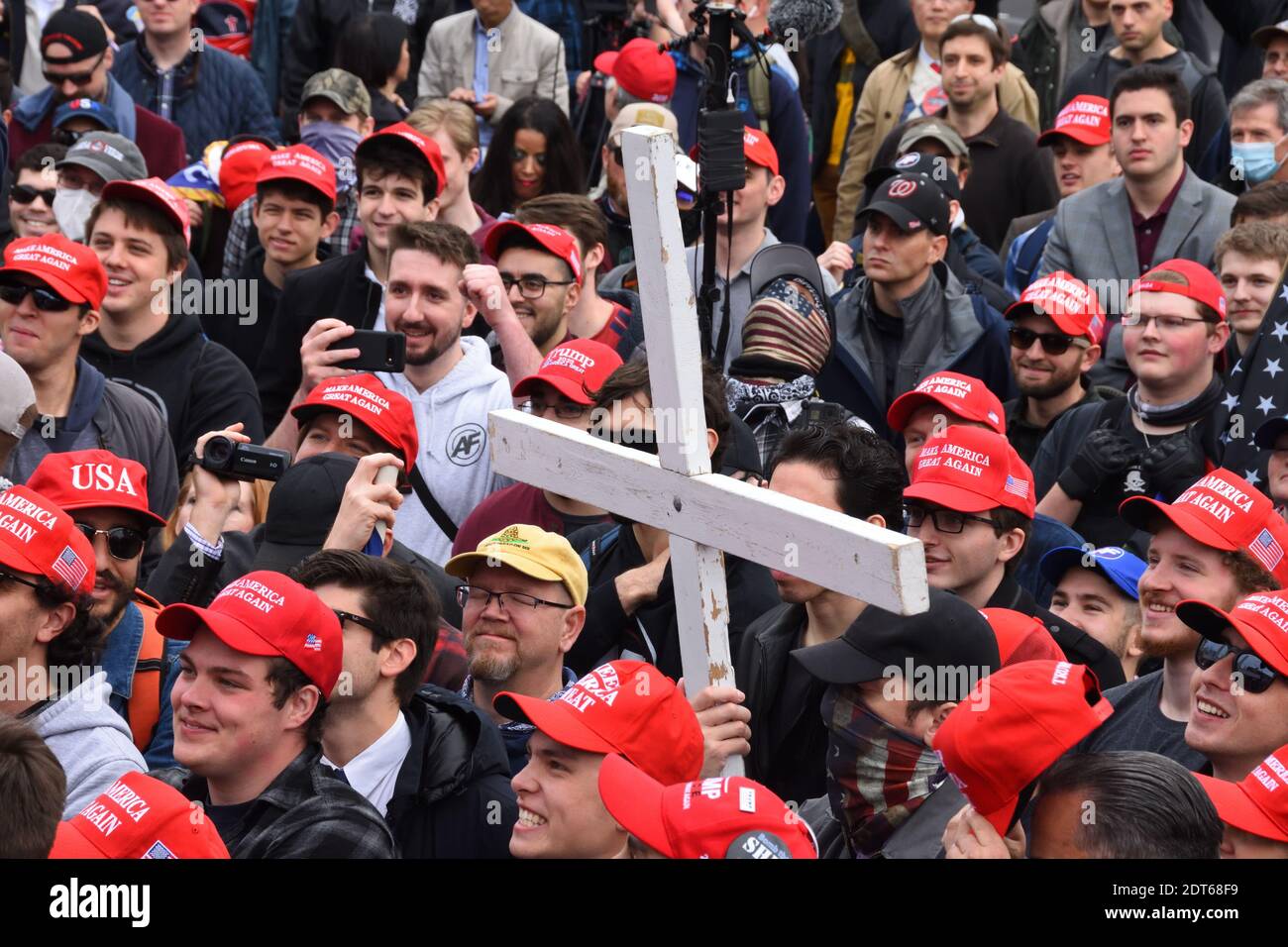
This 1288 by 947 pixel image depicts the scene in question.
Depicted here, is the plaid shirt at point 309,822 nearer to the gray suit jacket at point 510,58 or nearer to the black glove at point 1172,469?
the black glove at point 1172,469

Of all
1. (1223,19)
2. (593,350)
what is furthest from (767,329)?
(1223,19)

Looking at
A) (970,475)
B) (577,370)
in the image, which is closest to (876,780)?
(970,475)

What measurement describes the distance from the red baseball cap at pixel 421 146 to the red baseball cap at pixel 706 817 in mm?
4551

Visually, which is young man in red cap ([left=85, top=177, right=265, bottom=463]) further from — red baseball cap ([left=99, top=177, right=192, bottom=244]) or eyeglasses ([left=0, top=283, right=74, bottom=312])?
eyeglasses ([left=0, top=283, right=74, bottom=312])

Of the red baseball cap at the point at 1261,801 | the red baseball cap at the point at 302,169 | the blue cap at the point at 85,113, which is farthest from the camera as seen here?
the blue cap at the point at 85,113

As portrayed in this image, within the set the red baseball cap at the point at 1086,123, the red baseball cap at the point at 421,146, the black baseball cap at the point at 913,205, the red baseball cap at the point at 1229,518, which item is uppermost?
the red baseball cap at the point at 1086,123

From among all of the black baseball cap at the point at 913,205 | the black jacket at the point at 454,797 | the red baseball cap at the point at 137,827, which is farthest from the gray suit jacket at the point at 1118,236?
the red baseball cap at the point at 137,827

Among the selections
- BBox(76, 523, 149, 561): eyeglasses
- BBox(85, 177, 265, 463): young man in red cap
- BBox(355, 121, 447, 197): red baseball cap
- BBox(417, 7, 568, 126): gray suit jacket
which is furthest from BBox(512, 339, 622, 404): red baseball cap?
BBox(417, 7, 568, 126): gray suit jacket

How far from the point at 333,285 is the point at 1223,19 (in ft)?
18.2

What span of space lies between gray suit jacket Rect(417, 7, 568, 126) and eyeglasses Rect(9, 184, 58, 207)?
267 centimetres

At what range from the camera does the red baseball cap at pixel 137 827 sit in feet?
11.9

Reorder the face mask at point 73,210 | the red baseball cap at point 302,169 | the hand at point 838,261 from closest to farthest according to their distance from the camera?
the red baseball cap at point 302,169
the face mask at point 73,210
the hand at point 838,261

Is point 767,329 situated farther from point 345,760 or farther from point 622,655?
point 345,760

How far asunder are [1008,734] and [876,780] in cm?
58
